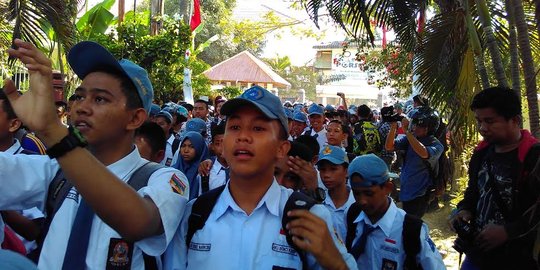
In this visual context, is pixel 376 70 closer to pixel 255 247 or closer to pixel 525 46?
pixel 525 46

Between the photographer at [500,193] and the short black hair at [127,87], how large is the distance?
2.36 metres

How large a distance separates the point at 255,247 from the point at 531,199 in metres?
2.12

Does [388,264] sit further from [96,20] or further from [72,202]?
[96,20]

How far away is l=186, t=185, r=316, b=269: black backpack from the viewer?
1.88 metres

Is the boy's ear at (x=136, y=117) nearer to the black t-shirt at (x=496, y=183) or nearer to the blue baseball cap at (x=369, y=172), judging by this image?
the blue baseball cap at (x=369, y=172)

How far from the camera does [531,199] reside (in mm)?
3238

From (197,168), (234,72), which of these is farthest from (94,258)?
(234,72)

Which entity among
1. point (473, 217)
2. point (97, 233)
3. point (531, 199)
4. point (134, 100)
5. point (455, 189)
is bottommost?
point (455, 189)

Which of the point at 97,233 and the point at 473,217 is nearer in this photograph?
the point at 97,233

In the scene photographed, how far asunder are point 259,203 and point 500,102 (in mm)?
2205

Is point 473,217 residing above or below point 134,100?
below

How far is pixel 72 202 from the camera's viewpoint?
1861 mm

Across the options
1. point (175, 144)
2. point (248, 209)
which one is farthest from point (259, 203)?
point (175, 144)

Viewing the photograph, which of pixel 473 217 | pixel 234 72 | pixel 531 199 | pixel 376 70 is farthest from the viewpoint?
pixel 234 72
